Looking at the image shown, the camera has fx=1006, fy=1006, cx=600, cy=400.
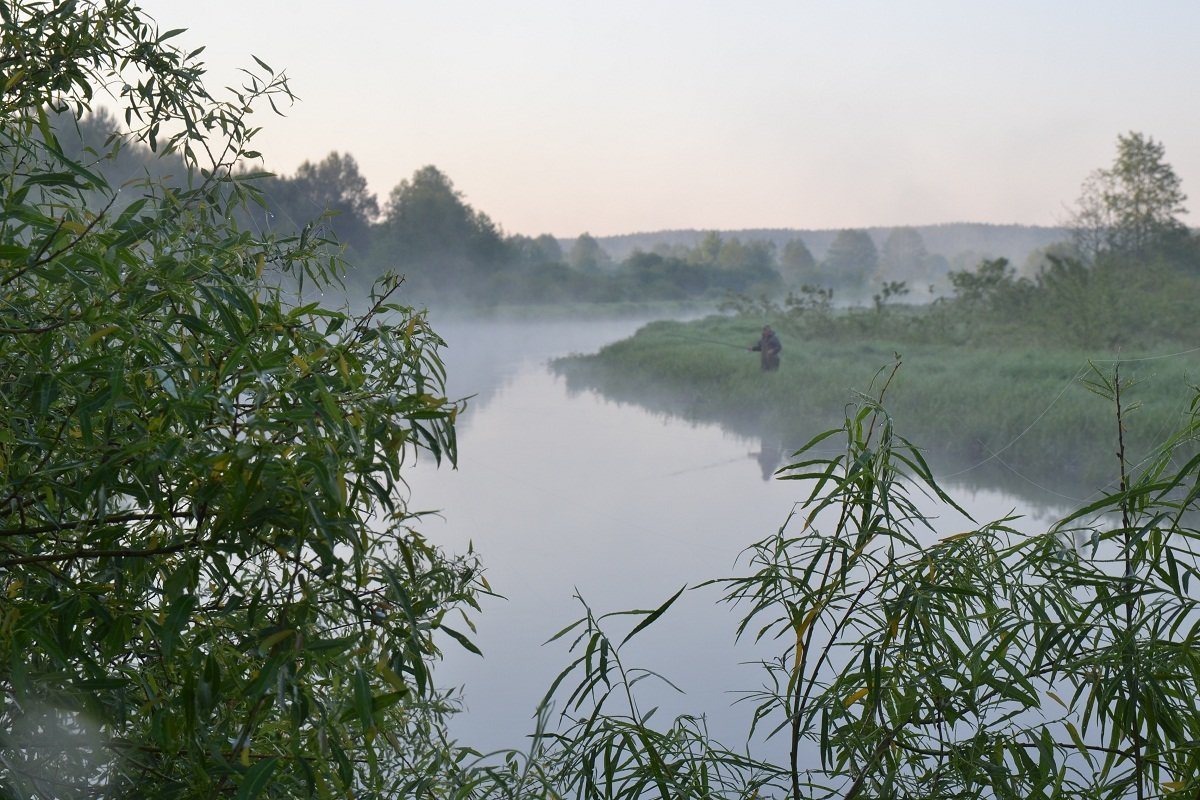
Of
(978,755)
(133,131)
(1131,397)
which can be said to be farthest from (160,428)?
(1131,397)

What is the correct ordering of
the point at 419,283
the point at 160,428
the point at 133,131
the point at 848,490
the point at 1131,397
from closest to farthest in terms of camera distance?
the point at 160,428, the point at 848,490, the point at 133,131, the point at 1131,397, the point at 419,283

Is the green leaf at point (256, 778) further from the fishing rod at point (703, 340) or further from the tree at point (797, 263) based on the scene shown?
the tree at point (797, 263)

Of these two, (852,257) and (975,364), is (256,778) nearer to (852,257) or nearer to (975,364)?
(975,364)

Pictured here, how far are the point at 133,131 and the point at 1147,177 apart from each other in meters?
11.1

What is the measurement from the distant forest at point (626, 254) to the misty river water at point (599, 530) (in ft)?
9.66

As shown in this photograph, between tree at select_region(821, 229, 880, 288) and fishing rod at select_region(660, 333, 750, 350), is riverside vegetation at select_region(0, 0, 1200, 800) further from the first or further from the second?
tree at select_region(821, 229, 880, 288)

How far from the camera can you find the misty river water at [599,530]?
13.7ft

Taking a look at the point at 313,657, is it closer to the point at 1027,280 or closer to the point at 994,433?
the point at 994,433

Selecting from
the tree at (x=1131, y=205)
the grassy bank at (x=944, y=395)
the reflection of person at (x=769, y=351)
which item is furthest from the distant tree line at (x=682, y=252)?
the reflection of person at (x=769, y=351)

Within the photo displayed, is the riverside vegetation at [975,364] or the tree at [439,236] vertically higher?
the tree at [439,236]

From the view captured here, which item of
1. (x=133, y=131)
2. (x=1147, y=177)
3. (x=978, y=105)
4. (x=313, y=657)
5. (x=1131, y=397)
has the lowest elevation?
(x=1131, y=397)

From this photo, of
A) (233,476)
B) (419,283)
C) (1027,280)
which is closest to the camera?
(233,476)

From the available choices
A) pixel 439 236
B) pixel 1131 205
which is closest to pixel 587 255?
pixel 439 236

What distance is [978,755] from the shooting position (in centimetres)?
92
